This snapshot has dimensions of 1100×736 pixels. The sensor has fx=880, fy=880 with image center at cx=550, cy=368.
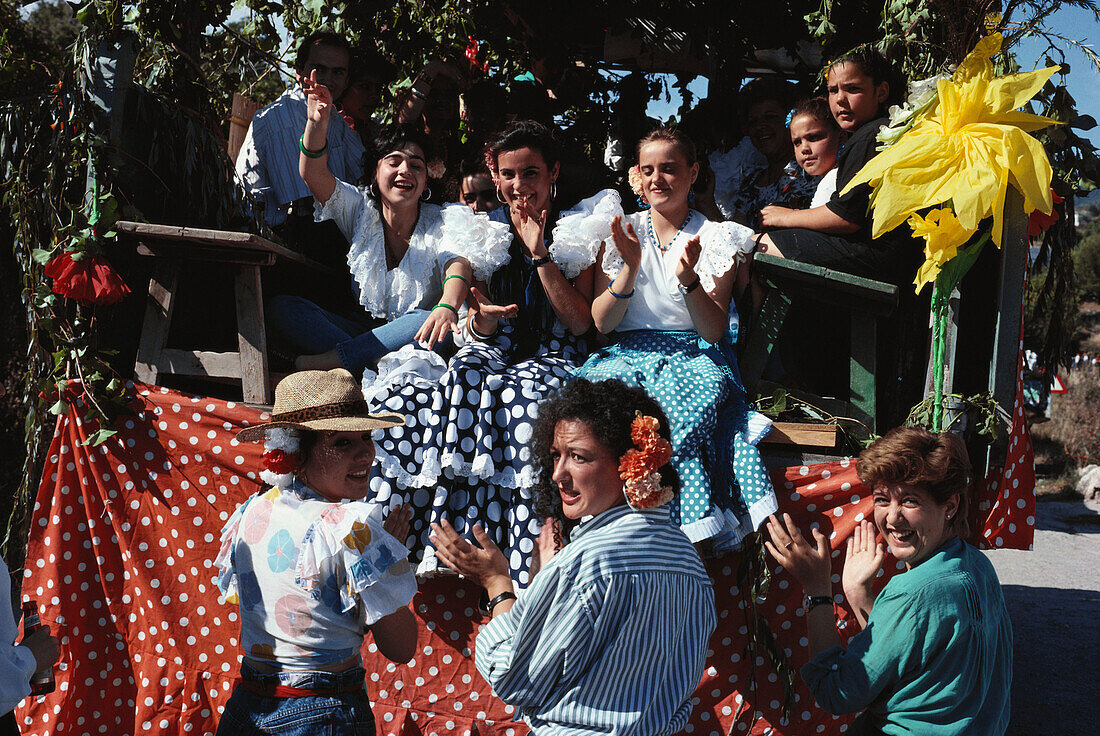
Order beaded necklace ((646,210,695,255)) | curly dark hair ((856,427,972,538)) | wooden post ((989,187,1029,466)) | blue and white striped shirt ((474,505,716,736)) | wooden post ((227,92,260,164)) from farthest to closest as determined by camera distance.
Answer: wooden post ((227,92,260,164)) < beaded necklace ((646,210,695,255)) < wooden post ((989,187,1029,466)) < curly dark hair ((856,427,972,538)) < blue and white striped shirt ((474,505,716,736))

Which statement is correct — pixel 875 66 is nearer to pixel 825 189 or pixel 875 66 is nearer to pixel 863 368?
pixel 825 189

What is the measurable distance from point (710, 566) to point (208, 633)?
196 cm

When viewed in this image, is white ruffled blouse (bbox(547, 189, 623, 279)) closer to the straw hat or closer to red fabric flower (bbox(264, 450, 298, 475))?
the straw hat

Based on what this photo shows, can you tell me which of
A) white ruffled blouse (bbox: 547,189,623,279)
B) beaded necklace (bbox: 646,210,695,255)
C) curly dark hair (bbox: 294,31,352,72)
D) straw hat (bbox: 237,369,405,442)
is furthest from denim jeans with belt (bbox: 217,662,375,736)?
curly dark hair (bbox: 294,31,352,72)

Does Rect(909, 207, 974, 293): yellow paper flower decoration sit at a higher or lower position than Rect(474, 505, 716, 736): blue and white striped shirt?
higher

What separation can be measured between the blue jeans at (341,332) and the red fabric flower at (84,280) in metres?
0.65

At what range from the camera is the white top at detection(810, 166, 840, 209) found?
372 centimetres

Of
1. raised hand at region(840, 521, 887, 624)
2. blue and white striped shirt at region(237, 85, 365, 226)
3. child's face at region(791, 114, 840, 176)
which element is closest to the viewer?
raised hand at region(840, 521, 887, 624)

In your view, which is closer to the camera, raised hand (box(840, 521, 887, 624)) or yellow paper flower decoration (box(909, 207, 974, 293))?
raised hand (box(840, 521, 887, 624))

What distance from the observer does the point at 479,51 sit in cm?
591

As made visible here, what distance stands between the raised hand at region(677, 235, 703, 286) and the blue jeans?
1.02 metres

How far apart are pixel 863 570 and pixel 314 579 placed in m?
1.46

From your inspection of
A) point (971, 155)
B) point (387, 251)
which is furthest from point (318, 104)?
point (971, 155)

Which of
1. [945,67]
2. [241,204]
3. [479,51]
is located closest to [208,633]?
[241,204]
